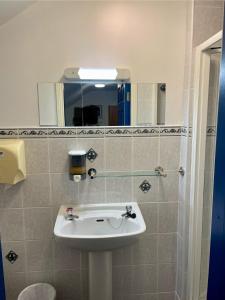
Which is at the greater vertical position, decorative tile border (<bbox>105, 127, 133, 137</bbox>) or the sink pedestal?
decorative tile border (<bbox>105, 127, 133, 137</bbox>)

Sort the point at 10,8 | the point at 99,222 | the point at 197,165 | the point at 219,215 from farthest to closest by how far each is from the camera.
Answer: the point at 99,222, the point at 197,165, the point at 10,8, the point at 219,215

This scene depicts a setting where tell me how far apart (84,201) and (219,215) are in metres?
1.05

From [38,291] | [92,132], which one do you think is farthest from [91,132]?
[38,291]

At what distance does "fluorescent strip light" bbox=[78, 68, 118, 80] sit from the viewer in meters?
1.55

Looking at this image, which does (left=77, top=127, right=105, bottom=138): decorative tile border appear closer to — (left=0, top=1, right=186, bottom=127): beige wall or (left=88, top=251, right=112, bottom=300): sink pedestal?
(left=0, top=1, right=186, bottom=127): beige wall

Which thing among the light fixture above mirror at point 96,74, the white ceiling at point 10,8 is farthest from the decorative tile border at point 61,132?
the white ceiling at point 10,8

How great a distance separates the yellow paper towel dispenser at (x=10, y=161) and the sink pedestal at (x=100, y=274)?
2.24 ft

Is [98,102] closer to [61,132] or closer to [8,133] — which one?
[61,132]

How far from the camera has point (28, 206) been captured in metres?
1.66

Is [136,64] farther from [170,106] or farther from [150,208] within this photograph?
[150,208]

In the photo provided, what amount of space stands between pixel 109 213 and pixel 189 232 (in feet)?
1.76

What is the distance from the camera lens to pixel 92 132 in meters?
1.62

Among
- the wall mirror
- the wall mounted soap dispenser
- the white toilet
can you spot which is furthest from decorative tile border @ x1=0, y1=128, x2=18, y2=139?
the white toilet

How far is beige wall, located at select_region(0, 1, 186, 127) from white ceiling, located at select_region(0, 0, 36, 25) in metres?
0.03
